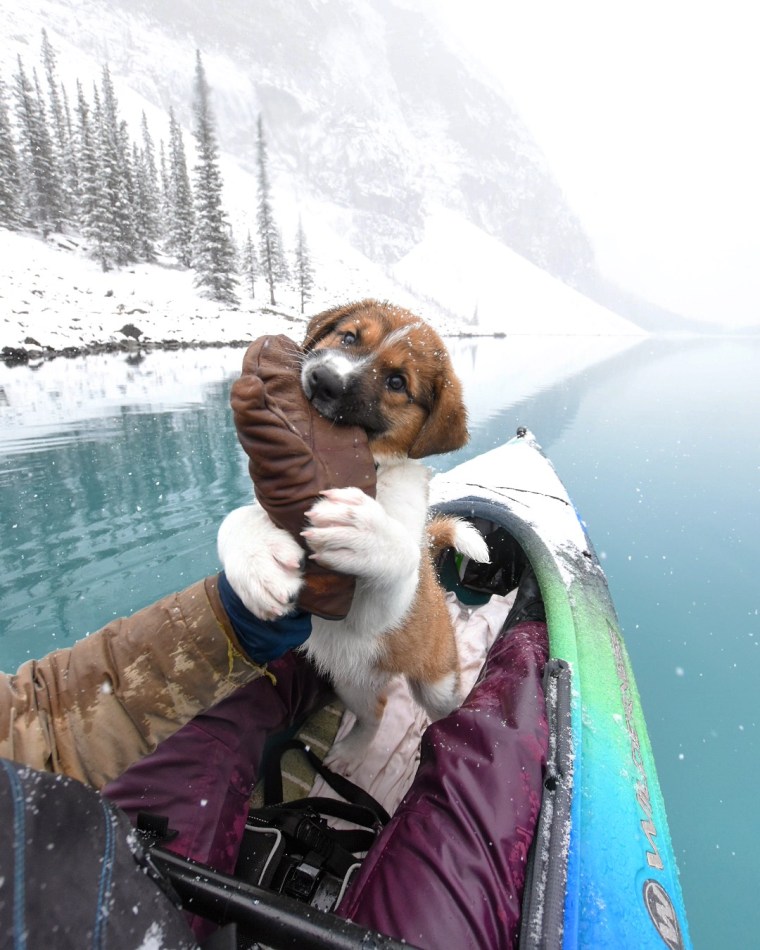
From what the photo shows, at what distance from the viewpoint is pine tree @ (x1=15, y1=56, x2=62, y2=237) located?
44.7m

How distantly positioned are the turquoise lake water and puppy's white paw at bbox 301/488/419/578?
3.50 m

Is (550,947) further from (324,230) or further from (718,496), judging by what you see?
(324,230)

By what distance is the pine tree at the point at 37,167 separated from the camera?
4466 centimetres

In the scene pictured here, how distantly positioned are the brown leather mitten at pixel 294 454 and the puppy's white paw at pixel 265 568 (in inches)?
2.6

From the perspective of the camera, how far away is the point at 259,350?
1854 mm

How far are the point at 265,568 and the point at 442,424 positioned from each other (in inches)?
48.5

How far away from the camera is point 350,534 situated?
1548 mm

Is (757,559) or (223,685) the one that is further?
(757,559)

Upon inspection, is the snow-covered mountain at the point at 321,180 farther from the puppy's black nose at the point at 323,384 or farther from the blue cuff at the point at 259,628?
the blue cuff at the point at 259,628

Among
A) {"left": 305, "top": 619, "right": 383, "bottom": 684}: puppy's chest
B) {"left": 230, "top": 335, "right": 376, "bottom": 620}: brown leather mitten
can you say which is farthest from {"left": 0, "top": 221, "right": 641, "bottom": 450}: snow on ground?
{"left": 305, "top": 619, "right": 383, "bottom": 684}: puppy's chest

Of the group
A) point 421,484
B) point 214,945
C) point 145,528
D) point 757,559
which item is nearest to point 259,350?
point 421,484

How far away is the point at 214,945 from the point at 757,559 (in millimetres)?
8750

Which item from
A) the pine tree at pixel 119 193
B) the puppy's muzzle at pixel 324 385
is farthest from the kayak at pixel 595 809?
the pine tree at pixel 119 193

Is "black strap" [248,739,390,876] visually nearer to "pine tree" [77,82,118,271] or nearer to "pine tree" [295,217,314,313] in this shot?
"pine tree" [77,82,118,271]
